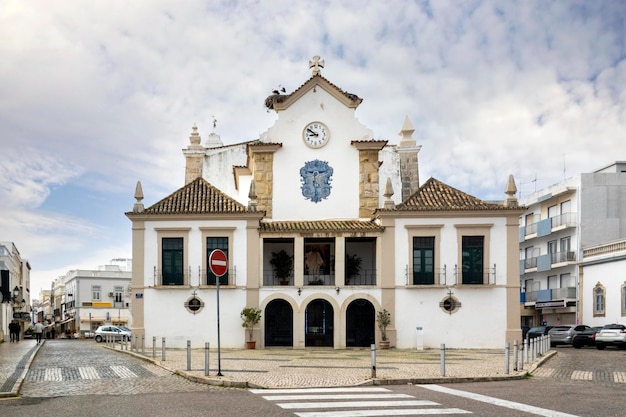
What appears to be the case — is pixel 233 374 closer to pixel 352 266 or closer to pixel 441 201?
pixel 352 266

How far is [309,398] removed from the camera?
1313cm

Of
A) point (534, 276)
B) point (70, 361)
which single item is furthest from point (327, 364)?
point (534, 276)

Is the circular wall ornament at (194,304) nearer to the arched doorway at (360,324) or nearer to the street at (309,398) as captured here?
the arched doorway at (360,324)

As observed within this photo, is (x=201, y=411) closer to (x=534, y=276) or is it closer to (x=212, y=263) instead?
(x=212, y=263)

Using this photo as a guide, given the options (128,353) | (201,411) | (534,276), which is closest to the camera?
(201,411)

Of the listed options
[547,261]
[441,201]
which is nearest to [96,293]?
[547,261]

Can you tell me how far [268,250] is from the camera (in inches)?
1369

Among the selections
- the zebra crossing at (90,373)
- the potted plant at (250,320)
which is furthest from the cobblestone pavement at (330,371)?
the potted plant at (250,320)

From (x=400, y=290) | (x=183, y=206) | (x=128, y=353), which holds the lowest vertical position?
(x=128, y=353)

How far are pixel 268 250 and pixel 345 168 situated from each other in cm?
544

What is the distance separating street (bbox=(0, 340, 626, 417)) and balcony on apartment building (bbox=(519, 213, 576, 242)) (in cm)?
3180

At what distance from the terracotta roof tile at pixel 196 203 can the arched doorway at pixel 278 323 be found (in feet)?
15.0

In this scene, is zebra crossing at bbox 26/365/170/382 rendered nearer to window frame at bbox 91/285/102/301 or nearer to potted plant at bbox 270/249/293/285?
potted plant at bbox 270/249/293/285

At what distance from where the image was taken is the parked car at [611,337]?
1288 inches
